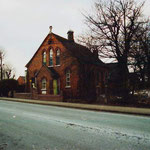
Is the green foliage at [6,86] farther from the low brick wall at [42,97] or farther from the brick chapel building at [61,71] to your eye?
the low brick wall at [42,97]

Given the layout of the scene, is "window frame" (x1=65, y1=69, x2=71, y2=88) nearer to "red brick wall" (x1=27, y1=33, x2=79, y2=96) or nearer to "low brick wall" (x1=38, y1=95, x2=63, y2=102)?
"red brick wall" (x1=27, y1=33, x2=79, y2=96)

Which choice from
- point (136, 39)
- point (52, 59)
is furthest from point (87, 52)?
point (52, 59)

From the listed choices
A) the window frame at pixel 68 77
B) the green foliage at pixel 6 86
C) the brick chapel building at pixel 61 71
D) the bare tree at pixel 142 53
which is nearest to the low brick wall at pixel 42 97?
the brick chapel building at pixel 61 71

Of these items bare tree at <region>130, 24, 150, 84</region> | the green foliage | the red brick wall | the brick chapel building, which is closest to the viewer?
bare tree at <region>130, 24, 150, 84</region>

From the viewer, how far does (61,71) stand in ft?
86.8

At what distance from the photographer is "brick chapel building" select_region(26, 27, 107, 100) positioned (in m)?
20.4

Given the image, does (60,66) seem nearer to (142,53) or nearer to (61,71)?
(61,71)

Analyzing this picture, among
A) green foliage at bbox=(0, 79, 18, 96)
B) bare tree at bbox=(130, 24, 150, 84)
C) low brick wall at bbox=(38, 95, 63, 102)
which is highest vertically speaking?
bare tree at bbox=(130, 24, 150, 84)

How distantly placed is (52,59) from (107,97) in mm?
15552

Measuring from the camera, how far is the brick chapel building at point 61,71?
2036cm

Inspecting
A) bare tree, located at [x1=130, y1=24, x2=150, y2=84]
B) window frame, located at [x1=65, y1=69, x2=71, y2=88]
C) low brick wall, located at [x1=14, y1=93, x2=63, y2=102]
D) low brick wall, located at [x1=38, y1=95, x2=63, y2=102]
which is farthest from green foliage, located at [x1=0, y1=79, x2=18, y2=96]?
bare tree, located at [x1=130, y1=24, x2=150, y2=84]

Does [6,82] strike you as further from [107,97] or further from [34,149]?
[34,149]

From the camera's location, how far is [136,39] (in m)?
15.7

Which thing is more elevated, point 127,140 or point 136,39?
point 136,39
